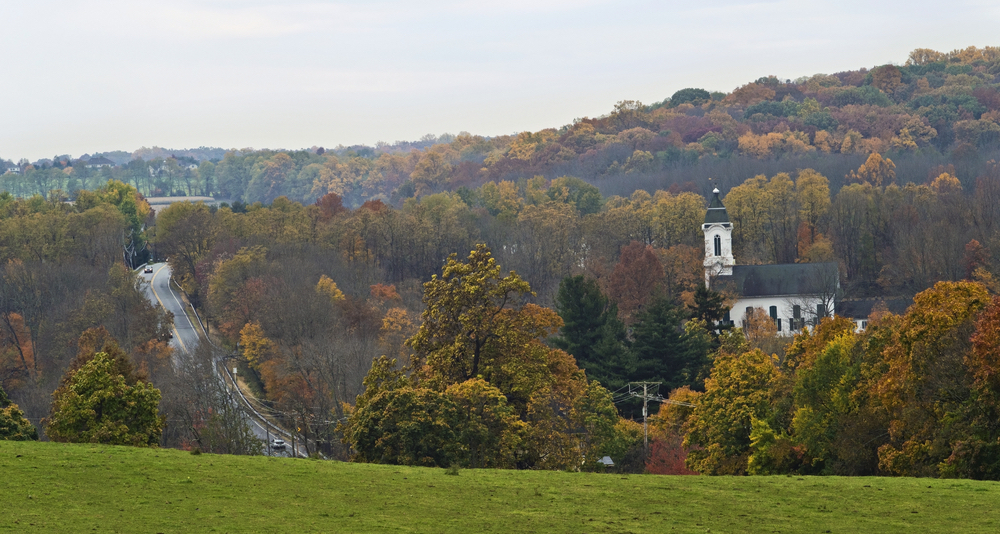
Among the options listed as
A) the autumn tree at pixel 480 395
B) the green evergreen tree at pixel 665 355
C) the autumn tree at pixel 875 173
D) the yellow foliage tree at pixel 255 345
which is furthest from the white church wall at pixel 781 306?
the autumn tree at pixel 875 173

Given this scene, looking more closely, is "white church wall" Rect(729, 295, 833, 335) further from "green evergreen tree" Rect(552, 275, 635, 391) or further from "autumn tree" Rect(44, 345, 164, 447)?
"autumn tree" Rect(44, 345, 164, 447)

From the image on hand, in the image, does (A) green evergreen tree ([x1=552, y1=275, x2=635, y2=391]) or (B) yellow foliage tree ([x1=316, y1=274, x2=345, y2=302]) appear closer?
(A) green evergreen tree ([x1=552, y1=275, x2=635, y2=391])

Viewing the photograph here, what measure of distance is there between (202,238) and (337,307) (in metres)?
31.6

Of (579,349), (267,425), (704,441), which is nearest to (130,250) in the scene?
(267,425)

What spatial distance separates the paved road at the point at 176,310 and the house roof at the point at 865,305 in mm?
45974

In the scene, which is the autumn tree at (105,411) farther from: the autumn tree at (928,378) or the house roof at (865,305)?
the house roof at (865,305)

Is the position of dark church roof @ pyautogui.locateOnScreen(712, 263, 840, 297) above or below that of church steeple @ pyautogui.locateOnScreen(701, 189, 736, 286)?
below

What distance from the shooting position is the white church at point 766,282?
9162 cm

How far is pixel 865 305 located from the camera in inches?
3595

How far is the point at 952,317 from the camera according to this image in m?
32.7

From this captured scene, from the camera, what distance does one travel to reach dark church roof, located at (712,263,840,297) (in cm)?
9238

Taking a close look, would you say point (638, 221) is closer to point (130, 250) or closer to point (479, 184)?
point (130, 250)

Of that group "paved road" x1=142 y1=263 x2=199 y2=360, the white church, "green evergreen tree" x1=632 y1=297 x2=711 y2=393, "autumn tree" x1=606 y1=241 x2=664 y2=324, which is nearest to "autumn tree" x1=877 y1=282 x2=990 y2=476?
"green evergreen tree" x1=632 y1=297 x2=711 y2=393

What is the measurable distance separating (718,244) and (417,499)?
7338cm
